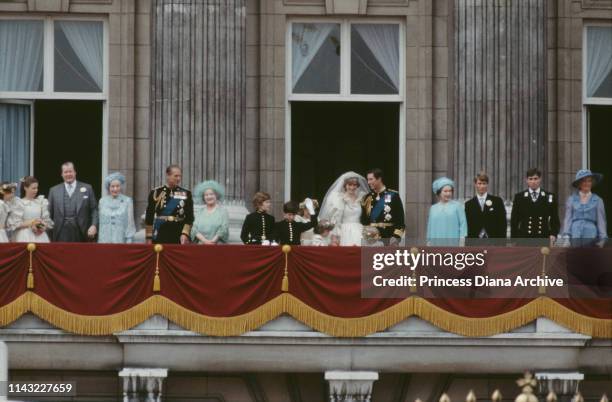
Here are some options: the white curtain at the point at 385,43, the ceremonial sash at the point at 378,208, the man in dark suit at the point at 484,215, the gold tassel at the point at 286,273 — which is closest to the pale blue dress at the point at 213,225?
the gold tassel at the point at 286,273

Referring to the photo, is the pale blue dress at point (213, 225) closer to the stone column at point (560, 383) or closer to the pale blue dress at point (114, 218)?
the pale blue dress at point (114, 218)

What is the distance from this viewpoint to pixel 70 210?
29.9 meters

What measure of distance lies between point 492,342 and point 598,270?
207 centimetres

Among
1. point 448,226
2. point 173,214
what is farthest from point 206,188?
point 448,226

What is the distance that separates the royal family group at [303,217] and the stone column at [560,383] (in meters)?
2.37

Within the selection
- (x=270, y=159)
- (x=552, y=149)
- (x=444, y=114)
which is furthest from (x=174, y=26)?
(x=552, y=149)

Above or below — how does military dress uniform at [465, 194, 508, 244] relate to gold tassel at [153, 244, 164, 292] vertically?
above

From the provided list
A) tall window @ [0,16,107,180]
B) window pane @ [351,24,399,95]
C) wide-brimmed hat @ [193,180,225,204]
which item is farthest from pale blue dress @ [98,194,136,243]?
window pane @ [351,24,399,95]

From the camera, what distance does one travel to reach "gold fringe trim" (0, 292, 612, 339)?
90.7 feet

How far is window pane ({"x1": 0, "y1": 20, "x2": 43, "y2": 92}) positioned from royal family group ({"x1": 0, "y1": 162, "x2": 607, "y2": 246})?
3633mm

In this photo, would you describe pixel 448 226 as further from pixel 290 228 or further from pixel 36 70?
pixel 36 70

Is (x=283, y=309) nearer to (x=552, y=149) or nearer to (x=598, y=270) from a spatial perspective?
(x=598, y=270)

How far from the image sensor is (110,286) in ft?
91.4

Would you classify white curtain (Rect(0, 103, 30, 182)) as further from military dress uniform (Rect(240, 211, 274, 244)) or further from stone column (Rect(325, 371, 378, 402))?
stone column (Rect(325, 371, 378, 402))
